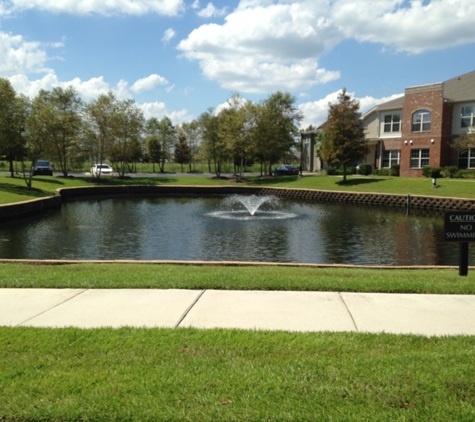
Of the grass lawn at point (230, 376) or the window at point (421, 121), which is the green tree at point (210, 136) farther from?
the grass lawn at point (230, 376)

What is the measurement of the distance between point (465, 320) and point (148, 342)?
4136mm

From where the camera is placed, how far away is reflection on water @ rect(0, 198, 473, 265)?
1548cm

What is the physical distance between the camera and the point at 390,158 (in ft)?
160

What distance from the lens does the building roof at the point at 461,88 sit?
4284 centimetres

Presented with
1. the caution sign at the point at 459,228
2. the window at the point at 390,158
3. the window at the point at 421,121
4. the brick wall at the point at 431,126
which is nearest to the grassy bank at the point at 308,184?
the brick wall at the point at 431,126

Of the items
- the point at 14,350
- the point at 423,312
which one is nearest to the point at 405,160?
the point at 423,312

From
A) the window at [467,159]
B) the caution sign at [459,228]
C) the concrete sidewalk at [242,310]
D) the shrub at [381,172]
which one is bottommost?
the concrete sidewalk at [242,310]

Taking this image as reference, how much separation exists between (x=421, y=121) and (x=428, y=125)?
33.4 inches

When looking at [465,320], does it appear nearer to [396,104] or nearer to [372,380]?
[372,380]

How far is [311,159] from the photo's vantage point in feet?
230

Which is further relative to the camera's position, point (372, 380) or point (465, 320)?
point (465, 320)

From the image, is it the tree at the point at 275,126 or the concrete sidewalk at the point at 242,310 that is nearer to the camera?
the concrete sidewalk at the point at 242,310

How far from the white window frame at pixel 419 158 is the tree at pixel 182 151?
148 feet

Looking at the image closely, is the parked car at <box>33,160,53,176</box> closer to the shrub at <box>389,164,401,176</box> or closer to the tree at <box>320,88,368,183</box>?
the tree at <box>320,88,368,183</box>
